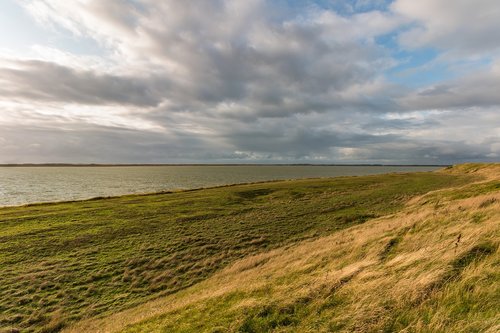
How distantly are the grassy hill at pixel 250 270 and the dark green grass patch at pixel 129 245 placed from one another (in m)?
0.12

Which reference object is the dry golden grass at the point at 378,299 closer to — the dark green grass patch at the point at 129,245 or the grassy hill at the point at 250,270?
the grassy hill at the point at 250,270

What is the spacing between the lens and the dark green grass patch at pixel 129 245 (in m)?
16.0

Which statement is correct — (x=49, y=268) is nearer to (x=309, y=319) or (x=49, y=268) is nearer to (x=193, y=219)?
(x=193, y=219)

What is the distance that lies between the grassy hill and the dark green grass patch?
0.12 m

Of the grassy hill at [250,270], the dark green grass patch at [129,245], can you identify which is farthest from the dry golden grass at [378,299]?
the dark green grass patch at [129,245]

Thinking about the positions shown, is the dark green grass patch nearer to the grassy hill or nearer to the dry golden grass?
the grassy hill

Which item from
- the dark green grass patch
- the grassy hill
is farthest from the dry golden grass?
the dark green grass patch

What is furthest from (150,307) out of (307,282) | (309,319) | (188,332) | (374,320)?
(374,320)

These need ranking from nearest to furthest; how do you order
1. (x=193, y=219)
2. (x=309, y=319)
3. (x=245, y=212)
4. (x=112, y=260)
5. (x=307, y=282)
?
(x=309, y=319) < (x=307, y=282) < (x=112, y=260) < (x=193, y=219) < (x=245, y=212)

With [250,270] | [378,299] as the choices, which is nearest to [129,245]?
[250,270]

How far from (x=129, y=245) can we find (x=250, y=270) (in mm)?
13416

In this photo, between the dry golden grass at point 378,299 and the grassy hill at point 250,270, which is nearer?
the dry golden grass at point 378,299

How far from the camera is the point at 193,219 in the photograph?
34.5 metres

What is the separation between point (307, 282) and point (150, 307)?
9062 millimetres
